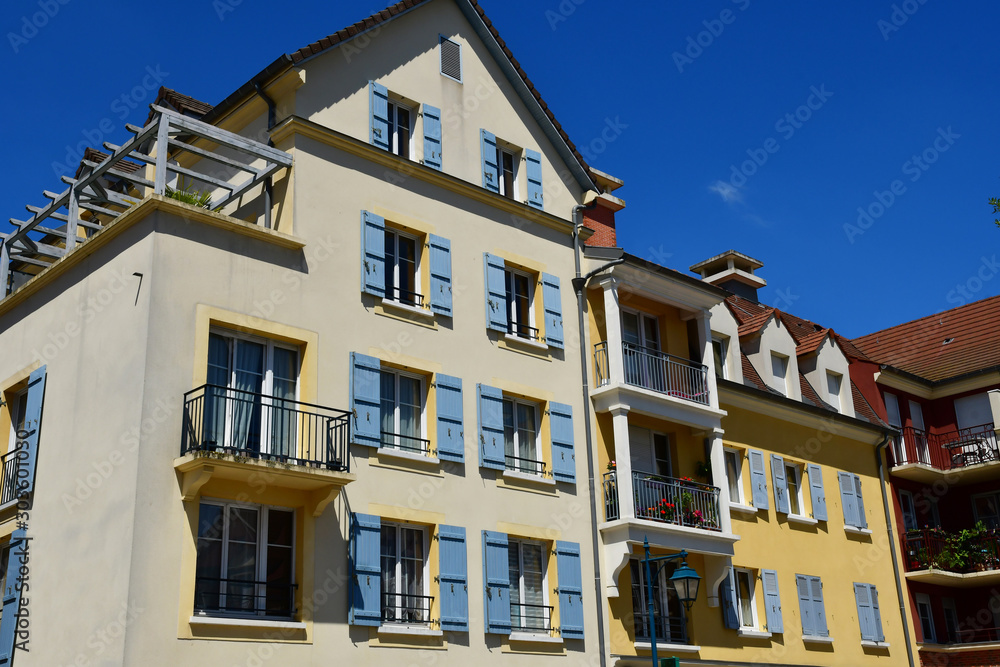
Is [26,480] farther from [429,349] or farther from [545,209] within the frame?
[545,209]

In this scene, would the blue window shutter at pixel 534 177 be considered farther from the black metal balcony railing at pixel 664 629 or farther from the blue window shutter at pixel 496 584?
the black metal balcony railing at pixel 664 629

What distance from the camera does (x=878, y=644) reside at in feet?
93.1

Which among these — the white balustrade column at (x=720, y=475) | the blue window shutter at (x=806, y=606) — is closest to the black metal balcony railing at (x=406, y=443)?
the white balustrade column at (x=720, y=475)

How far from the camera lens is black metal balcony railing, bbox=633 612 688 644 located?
22.4 meters

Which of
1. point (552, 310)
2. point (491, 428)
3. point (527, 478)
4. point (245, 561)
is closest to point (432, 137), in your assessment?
point (552, 310)

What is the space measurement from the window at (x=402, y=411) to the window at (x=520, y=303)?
2.89 metres

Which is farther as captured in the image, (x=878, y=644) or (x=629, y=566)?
(x=878, y=644)

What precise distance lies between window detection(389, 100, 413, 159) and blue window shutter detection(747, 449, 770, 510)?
1138 centimetres

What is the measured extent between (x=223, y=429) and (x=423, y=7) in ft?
34.5

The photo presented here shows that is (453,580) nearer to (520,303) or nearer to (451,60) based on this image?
(520,303)

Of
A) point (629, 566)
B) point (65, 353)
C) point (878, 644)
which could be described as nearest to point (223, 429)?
point (65, 353)

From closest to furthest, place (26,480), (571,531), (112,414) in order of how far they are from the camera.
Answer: (112,414) < (26,480) < (571,531)

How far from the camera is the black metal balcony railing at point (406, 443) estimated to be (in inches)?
756

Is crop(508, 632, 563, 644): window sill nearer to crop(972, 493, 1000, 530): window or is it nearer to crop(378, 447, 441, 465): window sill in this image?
crop(378, 447, 441, 465): window sill
